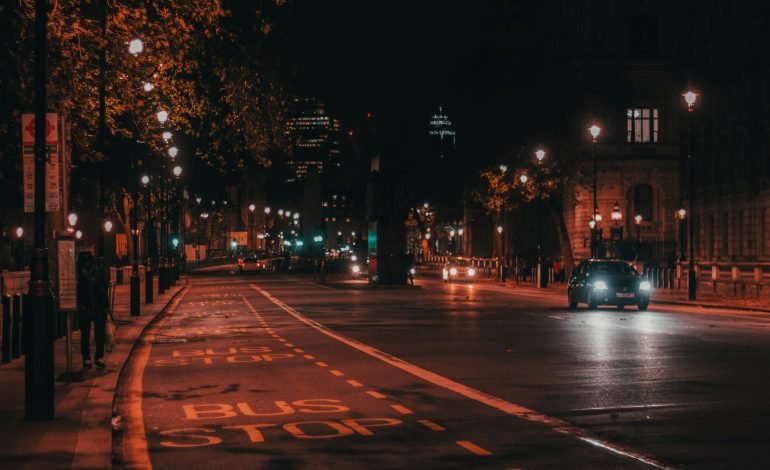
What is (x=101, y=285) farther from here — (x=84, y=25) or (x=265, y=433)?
(x=265, y=433)

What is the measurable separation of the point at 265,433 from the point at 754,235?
63.4 metres

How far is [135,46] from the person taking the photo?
19703mm

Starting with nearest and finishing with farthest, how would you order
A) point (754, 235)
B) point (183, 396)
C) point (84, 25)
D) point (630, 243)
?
point (183, 396) < point (84, 25) < point (754, 235) < point (630, 243)

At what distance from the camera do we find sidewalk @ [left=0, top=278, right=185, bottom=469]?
409 inches

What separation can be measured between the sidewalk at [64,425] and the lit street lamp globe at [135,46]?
504 cm

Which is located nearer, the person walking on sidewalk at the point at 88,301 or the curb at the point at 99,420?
the curb at the point at 99,420

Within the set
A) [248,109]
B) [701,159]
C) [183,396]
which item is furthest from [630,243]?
[183,396]

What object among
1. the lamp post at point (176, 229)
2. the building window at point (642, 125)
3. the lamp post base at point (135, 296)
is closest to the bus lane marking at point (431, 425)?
the lamp post base at point (135, 296)

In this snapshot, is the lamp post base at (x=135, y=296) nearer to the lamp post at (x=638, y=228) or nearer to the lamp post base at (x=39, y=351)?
the lamp post base at (x=39, y=351)

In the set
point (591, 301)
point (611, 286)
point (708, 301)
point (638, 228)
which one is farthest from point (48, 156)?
point (638, 228)

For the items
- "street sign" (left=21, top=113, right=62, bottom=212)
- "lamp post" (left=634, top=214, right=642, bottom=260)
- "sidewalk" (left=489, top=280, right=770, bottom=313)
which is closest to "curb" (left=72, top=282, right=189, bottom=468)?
"street sign" (left=21, top=113, right=62, bottom=212)

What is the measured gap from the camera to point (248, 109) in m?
21.2

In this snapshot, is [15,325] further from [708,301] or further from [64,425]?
[708,301]

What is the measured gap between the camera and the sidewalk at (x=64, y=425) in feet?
34.1
